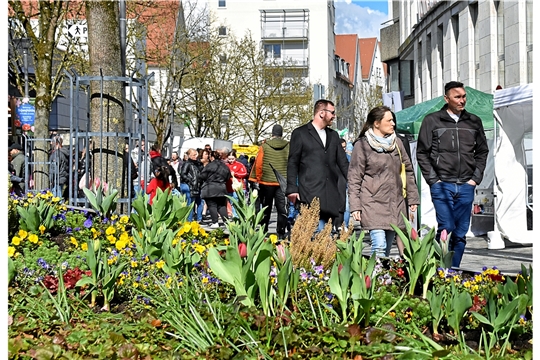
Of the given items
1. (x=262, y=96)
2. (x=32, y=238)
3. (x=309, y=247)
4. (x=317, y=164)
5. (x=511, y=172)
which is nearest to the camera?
(x=309, y=247)

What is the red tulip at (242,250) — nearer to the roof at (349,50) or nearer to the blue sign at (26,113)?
the blue sign at (26,113)

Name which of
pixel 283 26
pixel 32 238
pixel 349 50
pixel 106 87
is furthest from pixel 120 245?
pixel 349 50

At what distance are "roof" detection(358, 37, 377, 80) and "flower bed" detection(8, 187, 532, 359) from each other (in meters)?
124

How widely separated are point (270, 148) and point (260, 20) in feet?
253

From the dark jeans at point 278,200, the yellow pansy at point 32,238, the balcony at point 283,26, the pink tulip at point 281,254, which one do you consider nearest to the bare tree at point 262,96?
the balcony at point 283,26

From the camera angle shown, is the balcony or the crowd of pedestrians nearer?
the crowd of pedestrians

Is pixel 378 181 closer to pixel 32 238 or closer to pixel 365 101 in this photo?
pixel 32 238

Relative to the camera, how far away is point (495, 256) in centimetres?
1293

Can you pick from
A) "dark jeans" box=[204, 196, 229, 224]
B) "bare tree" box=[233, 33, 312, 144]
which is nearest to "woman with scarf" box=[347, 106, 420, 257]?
"dark jeans" box=[204, 196, 229, 224]

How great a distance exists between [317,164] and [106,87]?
10.5ft

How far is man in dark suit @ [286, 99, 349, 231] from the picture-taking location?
955cm

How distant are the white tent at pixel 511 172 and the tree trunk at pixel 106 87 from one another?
562 cm

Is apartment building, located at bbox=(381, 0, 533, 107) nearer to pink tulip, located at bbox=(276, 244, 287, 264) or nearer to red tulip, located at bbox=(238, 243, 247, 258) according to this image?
pink tulip, located at bbox=(276, 244, 287, 264)

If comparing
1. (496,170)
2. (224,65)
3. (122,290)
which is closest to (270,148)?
(496,170)
